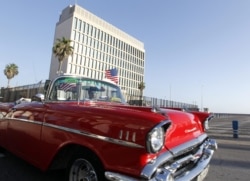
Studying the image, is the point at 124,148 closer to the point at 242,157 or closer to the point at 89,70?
the point at 242,157

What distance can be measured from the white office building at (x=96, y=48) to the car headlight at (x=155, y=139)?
58.6 metres

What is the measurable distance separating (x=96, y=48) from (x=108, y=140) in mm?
76642

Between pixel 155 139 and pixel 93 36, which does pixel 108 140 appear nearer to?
pixel 155 139

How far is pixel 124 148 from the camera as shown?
254cm

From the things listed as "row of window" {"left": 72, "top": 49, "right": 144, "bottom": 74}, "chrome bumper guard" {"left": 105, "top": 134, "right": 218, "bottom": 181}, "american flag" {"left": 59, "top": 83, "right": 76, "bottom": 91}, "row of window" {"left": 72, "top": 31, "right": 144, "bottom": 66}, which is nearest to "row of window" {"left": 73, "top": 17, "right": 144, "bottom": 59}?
"row of window" {"left": 72, "top": 31, "right": 144, "bottom": 66}

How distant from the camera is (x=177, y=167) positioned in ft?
8.72

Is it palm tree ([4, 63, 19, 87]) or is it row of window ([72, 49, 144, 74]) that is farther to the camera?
row of window ([72, 49, 144, 74])

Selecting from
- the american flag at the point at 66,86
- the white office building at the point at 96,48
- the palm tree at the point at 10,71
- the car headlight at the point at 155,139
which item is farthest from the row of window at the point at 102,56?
the car headlight at the point at 155,139

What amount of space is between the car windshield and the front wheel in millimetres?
1370

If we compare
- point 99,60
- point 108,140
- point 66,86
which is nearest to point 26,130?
point 66,86

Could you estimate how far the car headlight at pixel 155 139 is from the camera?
8.04 feet

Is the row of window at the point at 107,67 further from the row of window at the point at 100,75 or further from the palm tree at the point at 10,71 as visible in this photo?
the palm tree at the point at 10,71

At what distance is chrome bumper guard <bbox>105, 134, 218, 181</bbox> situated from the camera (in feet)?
7.82

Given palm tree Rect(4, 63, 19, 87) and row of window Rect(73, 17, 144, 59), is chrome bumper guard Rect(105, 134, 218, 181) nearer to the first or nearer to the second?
palm tree Rect(4, 63, 19, 87)
